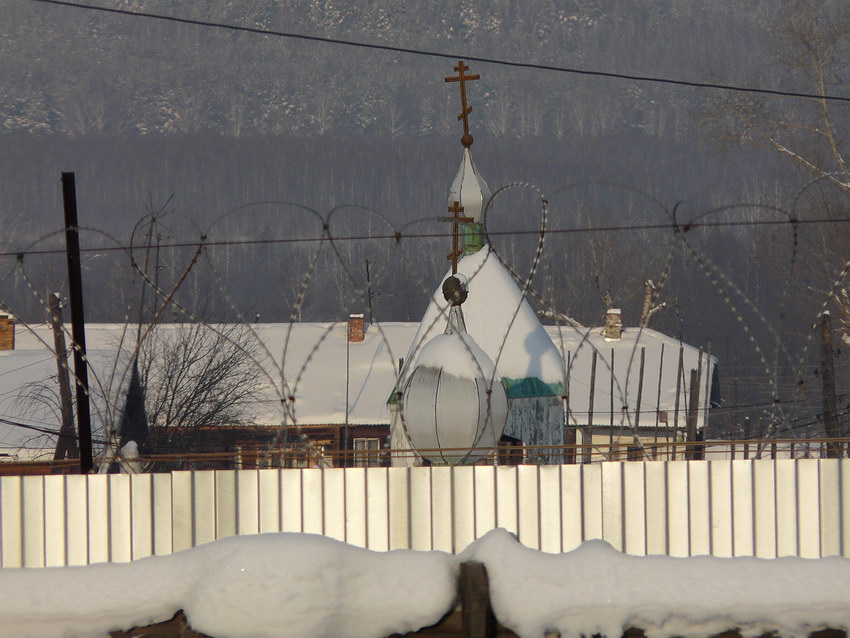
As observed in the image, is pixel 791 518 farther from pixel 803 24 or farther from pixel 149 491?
pixel 803 24

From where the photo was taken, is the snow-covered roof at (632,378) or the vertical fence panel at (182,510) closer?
the vertical fence panel at (182,510)

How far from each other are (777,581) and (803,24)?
28891mm

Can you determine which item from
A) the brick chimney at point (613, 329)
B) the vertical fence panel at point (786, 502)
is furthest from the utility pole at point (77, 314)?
the brick chimney at point (613, 329)

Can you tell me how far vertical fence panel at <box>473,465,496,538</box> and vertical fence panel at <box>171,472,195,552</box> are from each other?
7.03 feet

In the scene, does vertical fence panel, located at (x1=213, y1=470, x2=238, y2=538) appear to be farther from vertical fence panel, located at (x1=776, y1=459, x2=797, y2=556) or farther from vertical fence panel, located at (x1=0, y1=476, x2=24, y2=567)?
vertical fence panel, located at (x1=776, y1=459, x2=797, y2=556)

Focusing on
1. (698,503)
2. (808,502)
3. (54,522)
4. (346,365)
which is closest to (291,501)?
(54,522)

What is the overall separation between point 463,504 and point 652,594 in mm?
4799

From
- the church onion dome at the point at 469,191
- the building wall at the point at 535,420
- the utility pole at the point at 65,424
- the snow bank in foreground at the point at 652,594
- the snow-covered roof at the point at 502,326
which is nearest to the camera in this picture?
the snow bank in foreground at the point at 652,594

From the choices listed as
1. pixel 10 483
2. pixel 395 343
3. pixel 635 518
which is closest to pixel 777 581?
pixel 635 518

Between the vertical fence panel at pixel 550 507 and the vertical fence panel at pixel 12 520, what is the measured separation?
3896 mm

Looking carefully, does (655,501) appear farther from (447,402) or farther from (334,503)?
(447,402)

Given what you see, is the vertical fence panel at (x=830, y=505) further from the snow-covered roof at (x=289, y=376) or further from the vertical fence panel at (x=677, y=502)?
the snow-covered roof at (x=289, y=376)

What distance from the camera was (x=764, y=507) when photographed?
9203mm

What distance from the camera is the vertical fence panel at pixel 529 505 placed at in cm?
911
